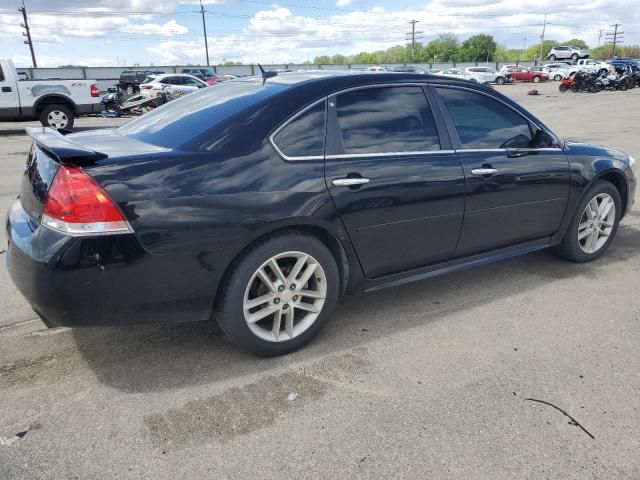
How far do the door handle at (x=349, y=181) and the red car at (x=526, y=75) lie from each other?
2126 inches

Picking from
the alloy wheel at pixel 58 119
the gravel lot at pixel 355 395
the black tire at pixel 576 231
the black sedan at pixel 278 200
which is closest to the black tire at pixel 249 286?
the black sedan at pixel 278 200

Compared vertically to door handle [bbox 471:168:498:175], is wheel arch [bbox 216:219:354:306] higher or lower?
lower

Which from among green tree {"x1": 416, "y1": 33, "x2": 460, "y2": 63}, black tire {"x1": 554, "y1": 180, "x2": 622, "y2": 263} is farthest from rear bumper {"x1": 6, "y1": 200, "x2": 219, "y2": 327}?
green tree {"x1": 416, "y1": 33, "x2": 460, "y2": 63}

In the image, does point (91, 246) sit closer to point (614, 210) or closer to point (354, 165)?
point (354, 165)

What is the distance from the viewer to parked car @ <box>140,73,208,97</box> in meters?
22.1

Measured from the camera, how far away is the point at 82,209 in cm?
252

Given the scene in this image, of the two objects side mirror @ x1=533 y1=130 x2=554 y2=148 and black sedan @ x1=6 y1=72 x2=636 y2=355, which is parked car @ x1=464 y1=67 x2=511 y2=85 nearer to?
side mirror @ x1=533 y1=130 x2=554 y2=148

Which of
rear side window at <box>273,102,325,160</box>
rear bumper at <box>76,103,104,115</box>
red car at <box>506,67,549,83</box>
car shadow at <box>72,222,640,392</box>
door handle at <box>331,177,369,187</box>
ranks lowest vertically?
red car at <box>506,67,549,83</box>

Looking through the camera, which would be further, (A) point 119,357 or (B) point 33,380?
(A) point 119,357

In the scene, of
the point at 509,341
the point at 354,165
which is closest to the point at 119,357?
the point at 354,165

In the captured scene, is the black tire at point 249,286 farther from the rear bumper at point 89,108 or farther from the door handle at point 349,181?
the rear bumper at point 89,108

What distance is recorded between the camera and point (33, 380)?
2914mm

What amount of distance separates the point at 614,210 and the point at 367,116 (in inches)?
108

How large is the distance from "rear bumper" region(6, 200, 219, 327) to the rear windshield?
696 millimetres
